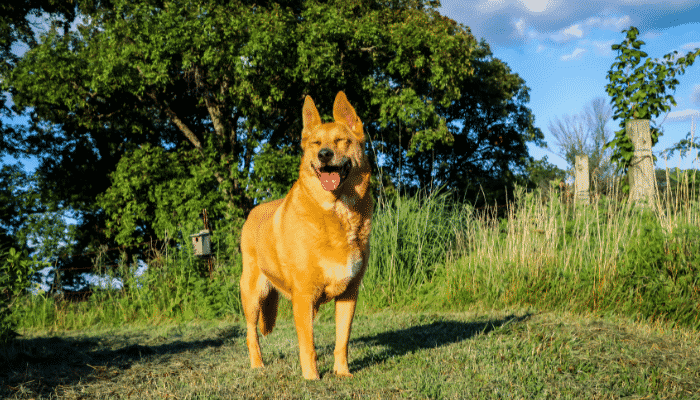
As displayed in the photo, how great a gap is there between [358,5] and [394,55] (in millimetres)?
2041

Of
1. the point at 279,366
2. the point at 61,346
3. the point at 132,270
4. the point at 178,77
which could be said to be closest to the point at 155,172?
the point at 178,77

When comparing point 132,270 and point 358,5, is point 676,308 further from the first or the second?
point 358,5

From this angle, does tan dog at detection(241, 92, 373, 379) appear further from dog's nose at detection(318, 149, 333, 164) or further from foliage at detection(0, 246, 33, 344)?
foliage at detection(0, 246, 33, 344)

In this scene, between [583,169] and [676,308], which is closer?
[676,308]

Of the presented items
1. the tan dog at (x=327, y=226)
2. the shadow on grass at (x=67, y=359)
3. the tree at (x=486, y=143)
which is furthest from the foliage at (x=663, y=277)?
the tree at (x=486, y=143)

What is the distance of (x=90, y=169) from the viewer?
18.8 m

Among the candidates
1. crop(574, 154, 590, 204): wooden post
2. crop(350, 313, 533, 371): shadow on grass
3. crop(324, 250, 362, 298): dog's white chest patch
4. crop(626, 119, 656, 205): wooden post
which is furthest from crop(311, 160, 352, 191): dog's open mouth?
crop(574, 154, 590, 204): wooden post

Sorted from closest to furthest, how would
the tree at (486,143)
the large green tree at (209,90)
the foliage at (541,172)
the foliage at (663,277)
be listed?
the foliage at (663,277)
the large green tree at (209,90)
the tree at (486,143)
the foliage at (541,172)

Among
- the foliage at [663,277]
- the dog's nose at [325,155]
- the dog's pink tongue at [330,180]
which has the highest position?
the dog's nose at [325,155]

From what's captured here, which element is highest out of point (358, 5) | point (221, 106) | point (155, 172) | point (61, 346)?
point (358, 5)

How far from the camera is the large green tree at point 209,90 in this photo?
1356 cm

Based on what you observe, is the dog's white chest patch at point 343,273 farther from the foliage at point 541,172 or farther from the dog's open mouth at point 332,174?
the foliage at point 541,172

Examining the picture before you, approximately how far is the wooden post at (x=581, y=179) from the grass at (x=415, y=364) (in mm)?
3963

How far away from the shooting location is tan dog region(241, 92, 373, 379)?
10.9 ft
